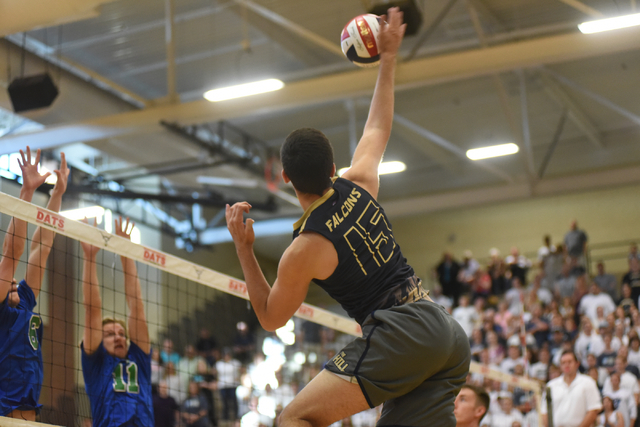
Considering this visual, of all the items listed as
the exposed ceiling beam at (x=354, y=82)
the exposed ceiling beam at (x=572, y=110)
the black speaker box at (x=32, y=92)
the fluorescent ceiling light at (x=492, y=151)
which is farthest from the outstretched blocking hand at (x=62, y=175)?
the fluorescent ceiling light at (x=492, y=151)

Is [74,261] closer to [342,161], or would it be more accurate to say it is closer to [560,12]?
[342,161]

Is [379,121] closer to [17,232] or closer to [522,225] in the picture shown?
[17,232]

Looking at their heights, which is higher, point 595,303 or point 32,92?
point 32,92

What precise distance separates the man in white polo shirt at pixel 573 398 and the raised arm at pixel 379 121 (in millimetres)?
7458

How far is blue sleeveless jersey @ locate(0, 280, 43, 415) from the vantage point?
15.5 feet

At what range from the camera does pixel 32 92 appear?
12672 mm

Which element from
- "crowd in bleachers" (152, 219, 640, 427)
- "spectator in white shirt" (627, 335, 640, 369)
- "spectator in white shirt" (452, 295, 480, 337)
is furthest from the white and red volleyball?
"spectator in white shirt" (452, 295, 480, 337)

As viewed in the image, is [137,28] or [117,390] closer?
[117,390]

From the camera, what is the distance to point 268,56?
58.7ft

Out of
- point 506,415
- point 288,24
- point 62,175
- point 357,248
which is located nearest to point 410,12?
point 288,24

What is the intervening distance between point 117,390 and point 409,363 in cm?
303

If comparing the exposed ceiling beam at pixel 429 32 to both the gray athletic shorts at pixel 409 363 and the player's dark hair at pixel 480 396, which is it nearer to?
the player's dark hair at pixel 480 396

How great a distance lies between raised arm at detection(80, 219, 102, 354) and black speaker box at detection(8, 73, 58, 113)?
815cm

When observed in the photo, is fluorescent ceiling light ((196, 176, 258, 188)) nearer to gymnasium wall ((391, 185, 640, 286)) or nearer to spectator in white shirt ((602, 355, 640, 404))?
gymnasium wall ((391, 185, 640, 286))
